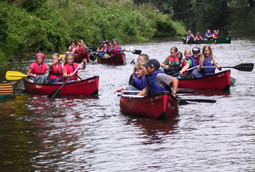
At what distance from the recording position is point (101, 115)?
41.5 ft

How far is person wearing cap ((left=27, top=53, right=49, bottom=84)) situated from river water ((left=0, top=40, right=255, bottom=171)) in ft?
5.40

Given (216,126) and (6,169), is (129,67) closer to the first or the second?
(216,126)

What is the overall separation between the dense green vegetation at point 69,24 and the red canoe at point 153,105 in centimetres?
1379

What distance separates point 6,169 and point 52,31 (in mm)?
29503

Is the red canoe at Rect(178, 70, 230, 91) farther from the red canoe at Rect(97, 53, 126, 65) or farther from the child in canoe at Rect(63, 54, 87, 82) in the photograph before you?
the red canoe at Rect(97, 53, 126, 65)

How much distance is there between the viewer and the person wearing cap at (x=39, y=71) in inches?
664

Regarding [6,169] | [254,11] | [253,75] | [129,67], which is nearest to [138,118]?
[6,169]

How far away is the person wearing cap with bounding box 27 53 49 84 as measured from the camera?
55.3ft

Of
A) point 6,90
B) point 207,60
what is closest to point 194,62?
point 207,60

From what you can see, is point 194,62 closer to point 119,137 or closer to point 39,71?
point 39,71

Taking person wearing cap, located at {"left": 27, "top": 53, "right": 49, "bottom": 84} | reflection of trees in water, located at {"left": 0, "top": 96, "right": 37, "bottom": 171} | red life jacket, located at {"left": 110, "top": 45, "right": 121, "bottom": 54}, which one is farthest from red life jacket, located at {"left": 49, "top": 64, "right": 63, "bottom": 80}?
→ red life jacket, located at {"left": 110, "top": 45, "right": 121, "bottom": 54}

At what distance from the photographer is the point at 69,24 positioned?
4369 centimetres

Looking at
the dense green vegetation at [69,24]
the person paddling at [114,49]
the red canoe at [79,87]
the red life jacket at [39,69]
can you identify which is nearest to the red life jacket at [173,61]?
the red canoe at [79,87]

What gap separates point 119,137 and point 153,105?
1.40 m
